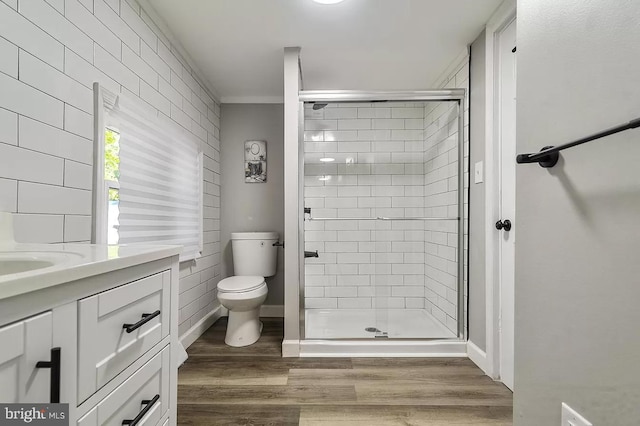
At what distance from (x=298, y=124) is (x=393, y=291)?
1546 millimetres

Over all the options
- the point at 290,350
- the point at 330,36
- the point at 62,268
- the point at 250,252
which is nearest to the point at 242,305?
the point at 290,350

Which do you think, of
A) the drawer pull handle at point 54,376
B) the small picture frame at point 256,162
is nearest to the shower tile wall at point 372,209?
the small picture frame at point 256,162

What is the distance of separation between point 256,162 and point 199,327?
5.41ft

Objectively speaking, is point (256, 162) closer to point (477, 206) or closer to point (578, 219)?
point (477, 206)

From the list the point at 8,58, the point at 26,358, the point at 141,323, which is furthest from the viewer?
the point at 8,58

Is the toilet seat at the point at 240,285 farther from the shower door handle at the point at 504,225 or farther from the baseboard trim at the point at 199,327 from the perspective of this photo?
the shower door handle at the point at 504,225

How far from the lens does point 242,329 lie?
2.46 m

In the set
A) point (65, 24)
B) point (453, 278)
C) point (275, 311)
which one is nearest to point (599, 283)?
point (453, 278)

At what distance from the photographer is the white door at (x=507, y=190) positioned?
1794mm

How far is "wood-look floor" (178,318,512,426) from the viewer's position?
1.52 m

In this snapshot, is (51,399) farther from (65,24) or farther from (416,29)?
(416,29)

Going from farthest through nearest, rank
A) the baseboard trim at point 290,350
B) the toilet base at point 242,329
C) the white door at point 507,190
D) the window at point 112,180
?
the toilet base at point 242,329, the baseboard trim at point 290,350, the white door at point 507,190, the window at point 112,180

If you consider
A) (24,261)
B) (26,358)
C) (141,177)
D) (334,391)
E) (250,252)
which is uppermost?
(141,177)

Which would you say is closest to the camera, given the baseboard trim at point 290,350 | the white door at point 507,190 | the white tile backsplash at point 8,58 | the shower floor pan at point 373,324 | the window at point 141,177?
the white tile backsplash at point 8,58
